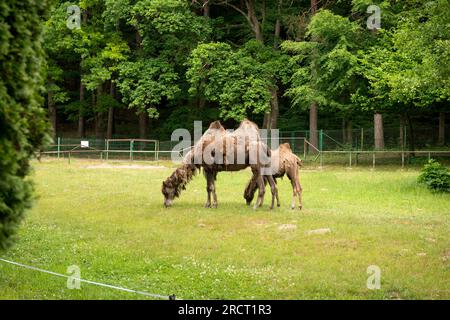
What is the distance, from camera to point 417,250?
39.0ft

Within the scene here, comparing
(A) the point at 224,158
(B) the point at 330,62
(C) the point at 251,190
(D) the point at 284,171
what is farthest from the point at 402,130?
(A) the point at 224,158

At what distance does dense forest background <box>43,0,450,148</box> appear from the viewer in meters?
32.2

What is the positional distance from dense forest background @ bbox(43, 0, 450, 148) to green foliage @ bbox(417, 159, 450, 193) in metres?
4.30

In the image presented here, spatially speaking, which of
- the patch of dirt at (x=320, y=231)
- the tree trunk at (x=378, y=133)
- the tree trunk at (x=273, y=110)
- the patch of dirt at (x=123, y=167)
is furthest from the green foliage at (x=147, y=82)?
the patch of dirt at (x=320, y=231)

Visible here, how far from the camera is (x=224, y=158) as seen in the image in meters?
17.5

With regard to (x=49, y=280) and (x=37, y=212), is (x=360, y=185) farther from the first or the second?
(x=49, y=280)

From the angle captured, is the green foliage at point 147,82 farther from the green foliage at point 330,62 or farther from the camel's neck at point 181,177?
the camel's neck at point 181,177

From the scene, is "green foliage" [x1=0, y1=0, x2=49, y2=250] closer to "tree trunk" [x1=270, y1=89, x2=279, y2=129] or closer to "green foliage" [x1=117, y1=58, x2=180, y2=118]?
"tree trunk" [x1=270, y1=89, x2=279, y2=129]

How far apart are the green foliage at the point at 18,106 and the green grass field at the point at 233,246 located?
48.1 inches

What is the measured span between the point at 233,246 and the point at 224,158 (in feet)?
18.0

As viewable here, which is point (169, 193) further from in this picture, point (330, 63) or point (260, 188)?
point (330, 63)

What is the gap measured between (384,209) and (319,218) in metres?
3.62

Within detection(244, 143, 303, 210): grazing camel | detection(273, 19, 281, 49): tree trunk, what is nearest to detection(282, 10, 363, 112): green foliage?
detection(273, 19, 281, 49): tree trunk

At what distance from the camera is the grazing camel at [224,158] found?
57.1 feet
